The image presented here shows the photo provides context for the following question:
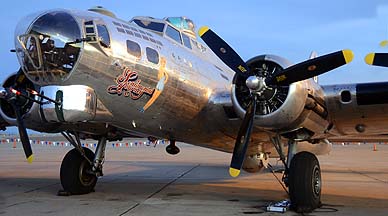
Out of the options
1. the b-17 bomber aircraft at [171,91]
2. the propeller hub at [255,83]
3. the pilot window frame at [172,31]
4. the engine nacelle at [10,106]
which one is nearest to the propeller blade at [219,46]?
the b-17 bomber aircraft at [171,91]

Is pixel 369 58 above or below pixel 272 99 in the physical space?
above

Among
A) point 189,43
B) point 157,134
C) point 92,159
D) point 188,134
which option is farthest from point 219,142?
point 92,159

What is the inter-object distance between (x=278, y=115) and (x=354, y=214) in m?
2.13

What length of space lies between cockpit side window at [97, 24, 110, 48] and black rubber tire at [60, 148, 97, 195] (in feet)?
13.3

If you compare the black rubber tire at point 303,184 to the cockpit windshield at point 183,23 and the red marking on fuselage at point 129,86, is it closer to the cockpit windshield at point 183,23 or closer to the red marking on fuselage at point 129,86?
the red marking on fuselage at point 129,86

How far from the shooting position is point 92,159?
34.2 ft

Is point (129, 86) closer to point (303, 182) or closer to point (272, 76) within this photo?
point (272, 76)

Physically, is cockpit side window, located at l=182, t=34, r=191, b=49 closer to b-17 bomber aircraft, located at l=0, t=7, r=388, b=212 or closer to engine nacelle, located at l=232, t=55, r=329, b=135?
b-17 bomber aircraft, located at l=0, t=7, r=388, b=212

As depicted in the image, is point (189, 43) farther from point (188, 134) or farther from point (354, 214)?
point (354, 214)

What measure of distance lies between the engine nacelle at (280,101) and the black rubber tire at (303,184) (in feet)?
2.14

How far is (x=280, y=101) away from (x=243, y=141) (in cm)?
99

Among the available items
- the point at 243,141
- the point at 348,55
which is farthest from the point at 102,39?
the point at 348,55

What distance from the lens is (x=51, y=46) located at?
6.71m

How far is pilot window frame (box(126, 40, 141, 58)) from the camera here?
7.35m
